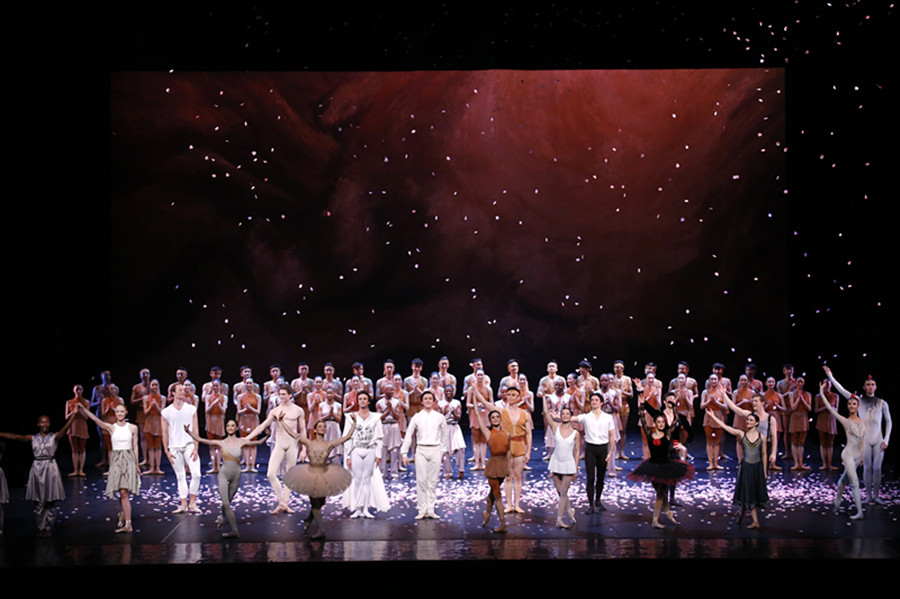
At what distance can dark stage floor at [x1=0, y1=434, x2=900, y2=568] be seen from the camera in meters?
7.49

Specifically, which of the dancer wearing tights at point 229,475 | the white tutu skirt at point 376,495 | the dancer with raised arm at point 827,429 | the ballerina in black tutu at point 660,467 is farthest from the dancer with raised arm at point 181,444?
the dancer with raised arm at point 827,429

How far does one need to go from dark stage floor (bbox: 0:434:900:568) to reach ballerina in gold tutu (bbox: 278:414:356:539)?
31 centimetres

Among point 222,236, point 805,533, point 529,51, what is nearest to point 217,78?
point 222,236

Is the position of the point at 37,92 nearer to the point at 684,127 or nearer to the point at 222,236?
the point at 222,236

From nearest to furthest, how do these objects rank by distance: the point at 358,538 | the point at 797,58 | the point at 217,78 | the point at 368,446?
1. the point at 358,538
2. the point at 368,446
3. the point at 797,58
4. the point at 217,78

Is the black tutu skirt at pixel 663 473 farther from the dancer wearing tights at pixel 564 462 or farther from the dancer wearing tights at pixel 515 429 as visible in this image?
the dancer wearing tights at pixel 515 429

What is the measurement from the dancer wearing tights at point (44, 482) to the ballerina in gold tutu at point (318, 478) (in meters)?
2.33

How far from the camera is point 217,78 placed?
1587 cm

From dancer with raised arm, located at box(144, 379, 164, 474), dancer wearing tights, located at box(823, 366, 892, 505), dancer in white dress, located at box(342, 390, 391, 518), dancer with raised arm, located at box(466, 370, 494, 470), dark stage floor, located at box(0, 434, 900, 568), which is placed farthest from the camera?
dancer with raised arm, located at box(144, 379, 164, 474)

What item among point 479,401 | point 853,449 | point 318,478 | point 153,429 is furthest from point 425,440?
point 153,429

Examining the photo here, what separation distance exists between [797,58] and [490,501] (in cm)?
1010

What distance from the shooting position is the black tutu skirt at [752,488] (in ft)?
27.6

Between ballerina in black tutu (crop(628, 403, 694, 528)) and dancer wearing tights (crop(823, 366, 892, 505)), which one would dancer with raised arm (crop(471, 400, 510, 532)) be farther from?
dancer wearing tights (crop(823, 366, 892, 505))

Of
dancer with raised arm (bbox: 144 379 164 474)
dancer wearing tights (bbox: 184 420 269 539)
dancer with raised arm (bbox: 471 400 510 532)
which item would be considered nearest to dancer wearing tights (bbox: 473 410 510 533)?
dancer with raised arm (bbox: 471 400 510 532)
